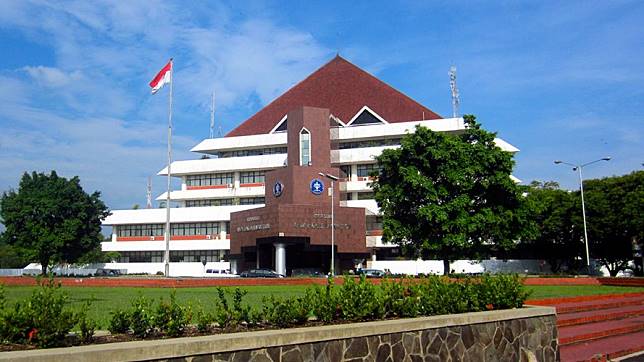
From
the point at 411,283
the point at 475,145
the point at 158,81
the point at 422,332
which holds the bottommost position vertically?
the point at 422,332

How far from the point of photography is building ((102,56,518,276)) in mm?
50156

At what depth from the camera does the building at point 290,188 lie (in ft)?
165

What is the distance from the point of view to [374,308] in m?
7.71

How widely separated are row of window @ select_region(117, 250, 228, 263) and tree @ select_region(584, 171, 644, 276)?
118 feet

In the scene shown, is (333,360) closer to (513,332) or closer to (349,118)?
Answer: (513,332)

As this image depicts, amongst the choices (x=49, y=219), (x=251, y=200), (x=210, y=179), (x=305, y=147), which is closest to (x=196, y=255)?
(x=251, y=200)

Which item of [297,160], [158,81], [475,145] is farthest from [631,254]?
[158,81]

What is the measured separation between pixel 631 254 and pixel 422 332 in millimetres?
47446

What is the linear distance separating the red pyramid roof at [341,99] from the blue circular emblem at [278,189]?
1712 cm

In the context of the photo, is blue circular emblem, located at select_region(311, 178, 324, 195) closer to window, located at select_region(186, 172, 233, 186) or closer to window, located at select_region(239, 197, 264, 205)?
window, located at select_region(239, 197, 264, 205)

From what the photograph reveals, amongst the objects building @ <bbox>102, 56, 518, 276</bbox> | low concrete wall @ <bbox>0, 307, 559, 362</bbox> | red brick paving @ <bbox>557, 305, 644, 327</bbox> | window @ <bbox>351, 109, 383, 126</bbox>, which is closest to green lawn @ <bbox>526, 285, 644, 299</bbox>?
red brick paving @ <bbox>557, 305, 644, 327</bbox>

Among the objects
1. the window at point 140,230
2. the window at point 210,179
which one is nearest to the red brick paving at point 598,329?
the window at point 210,179

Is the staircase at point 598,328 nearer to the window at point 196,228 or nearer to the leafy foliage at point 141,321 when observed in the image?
the leafy foliage at point 141,321

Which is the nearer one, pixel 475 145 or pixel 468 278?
pixel 468 278
